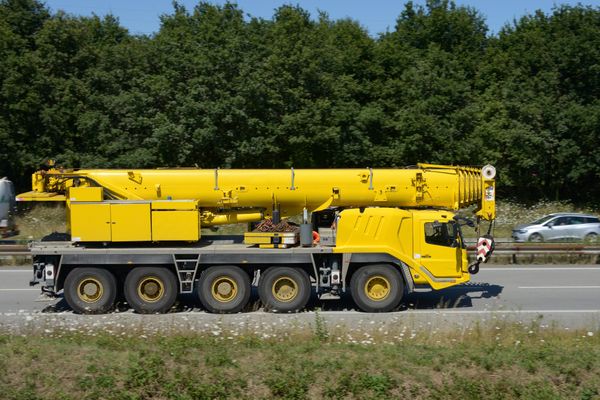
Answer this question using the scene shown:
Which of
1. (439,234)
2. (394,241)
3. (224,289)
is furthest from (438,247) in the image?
(224,289)

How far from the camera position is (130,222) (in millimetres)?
15336

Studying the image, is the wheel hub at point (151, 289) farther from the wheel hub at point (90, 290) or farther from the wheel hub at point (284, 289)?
the wheel hub at point (284, 289)

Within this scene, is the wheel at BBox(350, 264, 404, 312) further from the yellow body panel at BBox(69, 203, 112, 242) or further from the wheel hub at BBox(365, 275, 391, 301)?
the yellow body panel at BBox(69, 203, 112, 242)

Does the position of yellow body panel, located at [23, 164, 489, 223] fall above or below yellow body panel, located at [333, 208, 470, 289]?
above

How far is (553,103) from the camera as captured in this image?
3916cm

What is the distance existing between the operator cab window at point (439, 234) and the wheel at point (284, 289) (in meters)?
2.70

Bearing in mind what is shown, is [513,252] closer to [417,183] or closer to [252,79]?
[417,183]

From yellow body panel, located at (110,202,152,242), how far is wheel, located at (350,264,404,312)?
4437mm

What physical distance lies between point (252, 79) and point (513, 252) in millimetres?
16270

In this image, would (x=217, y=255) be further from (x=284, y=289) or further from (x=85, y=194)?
(x=85, y=194)

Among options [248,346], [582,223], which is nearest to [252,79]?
[582,223]

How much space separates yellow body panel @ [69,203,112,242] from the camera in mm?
15273

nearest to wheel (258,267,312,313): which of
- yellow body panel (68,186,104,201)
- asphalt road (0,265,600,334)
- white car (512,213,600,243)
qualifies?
asphalt road (0,265,600,334)

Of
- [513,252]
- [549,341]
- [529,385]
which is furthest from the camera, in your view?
[513,252]
